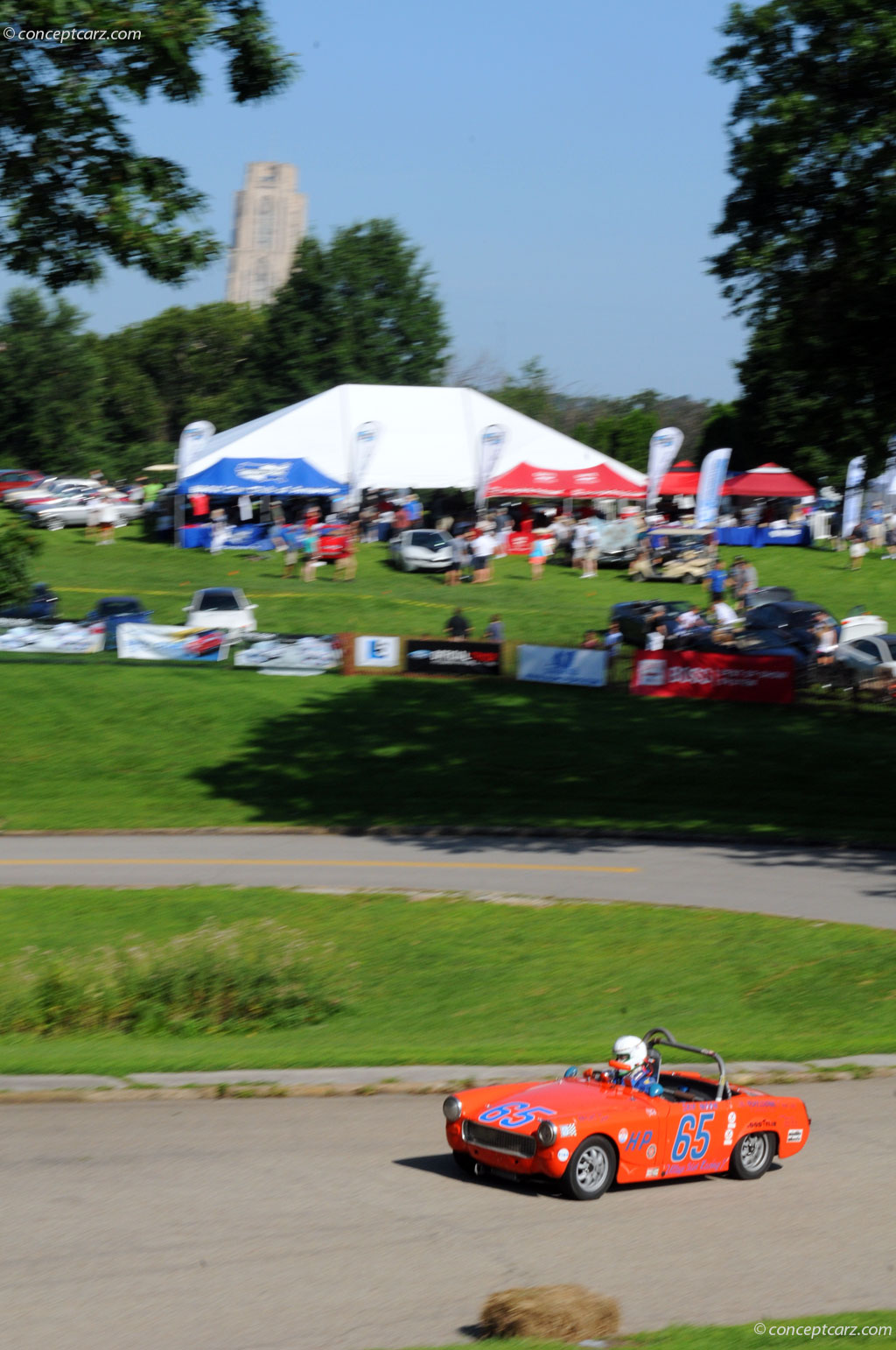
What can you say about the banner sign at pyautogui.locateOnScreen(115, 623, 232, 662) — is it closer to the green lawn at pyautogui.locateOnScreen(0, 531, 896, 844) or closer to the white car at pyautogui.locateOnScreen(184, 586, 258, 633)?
the green lawn at pyautogui.locateOnScreen(0, 531, 896, 844)

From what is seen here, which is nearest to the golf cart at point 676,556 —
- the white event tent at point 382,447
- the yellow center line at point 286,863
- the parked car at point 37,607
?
the white event tent at point 382,447

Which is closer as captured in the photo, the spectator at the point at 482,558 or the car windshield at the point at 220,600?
the car windshield at the point at 220,600

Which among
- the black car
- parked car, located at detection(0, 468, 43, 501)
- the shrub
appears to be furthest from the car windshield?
parked car, located at detection(0, 468, 43, 501)

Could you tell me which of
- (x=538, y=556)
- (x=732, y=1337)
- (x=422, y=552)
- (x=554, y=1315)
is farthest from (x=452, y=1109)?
(x=422, y=552)

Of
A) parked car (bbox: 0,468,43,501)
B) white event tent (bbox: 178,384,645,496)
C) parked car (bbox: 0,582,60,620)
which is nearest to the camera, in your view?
parked car (bbox: 0,582,60,620)

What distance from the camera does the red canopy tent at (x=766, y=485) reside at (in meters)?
58.5

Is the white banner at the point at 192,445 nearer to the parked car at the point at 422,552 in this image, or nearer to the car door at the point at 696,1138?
the parked car at the point at 422,552

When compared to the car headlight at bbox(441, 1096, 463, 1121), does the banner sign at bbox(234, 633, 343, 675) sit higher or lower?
higher

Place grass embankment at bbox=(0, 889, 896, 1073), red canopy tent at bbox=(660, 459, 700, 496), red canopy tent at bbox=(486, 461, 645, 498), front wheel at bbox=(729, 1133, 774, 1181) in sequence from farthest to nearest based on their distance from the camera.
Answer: red canopy tent at bbox=(660, 459, 700, 496) < red canopy tent at bbox=(486, 461, 645, 498) < grass embankment at bbox=(0, 889, 896, 1073) < front wheel at bbox=(729, 1133, 774, 1181)

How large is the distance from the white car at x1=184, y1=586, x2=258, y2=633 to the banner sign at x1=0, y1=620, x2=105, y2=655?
12.0 ft

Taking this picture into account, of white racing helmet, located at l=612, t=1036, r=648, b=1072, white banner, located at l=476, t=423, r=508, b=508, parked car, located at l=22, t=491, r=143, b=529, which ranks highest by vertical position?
white banner, located at l=476, t=423, r=508, b=508

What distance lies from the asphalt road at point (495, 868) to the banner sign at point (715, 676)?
372 inches

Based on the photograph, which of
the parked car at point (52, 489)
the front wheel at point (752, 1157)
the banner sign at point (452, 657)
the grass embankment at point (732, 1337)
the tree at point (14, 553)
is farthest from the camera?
the parked car at point (52, 489)

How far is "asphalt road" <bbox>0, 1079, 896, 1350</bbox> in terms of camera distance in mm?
6980
